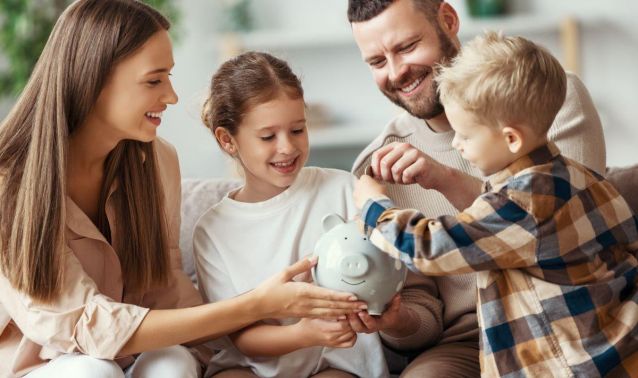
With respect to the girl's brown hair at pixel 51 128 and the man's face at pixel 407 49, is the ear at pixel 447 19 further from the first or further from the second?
the girl's brown hair at pixel 51 128

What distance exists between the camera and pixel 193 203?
2443 mm

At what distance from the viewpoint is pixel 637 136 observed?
5.23 metres

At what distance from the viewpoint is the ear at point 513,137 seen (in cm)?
159

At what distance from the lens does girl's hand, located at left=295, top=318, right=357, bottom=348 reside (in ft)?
6.15

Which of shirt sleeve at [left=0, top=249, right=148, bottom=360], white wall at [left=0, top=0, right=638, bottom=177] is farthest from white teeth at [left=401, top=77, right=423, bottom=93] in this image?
white wall at [left=0, top=0, right=638, bottom=177]

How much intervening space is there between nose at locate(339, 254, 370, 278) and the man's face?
585 mm

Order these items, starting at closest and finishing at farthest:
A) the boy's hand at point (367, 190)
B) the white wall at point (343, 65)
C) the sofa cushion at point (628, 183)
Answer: the boy's hand at point (367, 190) → the sofa cushion at point (628, 183) → the white wall at point (343, 65)

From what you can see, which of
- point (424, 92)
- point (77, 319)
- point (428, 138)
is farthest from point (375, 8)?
point (77, 319)

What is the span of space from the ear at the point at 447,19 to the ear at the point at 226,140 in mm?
597

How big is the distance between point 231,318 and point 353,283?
284 millimetres

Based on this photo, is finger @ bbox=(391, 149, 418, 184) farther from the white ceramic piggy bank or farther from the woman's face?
the woman's face

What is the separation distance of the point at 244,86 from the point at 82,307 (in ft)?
1.96

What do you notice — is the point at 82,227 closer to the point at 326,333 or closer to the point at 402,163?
the point at 326,333

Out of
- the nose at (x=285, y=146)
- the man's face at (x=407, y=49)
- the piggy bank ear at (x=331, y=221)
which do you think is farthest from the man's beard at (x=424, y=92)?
the piggy bank ear at (x=331, y=221)
